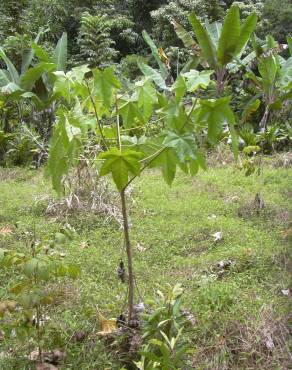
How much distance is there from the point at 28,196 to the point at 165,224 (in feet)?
7.08

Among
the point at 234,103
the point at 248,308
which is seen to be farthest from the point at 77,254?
the point at 234,103

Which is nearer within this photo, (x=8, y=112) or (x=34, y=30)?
(x=8, y=112)

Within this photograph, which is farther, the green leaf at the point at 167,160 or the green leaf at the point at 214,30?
the green leaf at the point at 214,30

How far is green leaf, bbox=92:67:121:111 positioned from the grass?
1373mm

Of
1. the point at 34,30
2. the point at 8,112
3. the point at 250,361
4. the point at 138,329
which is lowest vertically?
the point at 250,361

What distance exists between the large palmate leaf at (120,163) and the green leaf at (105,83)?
27 cm

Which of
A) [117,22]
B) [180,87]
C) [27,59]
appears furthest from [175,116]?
[117,22]

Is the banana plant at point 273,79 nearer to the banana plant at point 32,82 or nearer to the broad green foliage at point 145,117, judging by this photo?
the banana plant at point 32,82

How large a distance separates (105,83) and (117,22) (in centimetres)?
1346

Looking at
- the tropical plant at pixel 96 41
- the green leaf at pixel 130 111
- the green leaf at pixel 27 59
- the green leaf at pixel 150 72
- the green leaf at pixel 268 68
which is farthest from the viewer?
the tropical plant at pixel 96 41

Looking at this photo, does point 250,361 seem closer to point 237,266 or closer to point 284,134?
point 237,266

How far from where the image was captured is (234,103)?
464 inches

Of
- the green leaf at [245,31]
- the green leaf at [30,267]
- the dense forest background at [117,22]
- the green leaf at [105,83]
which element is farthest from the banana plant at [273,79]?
the dense forest background at [117,22]

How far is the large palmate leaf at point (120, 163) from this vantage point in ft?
7.11
